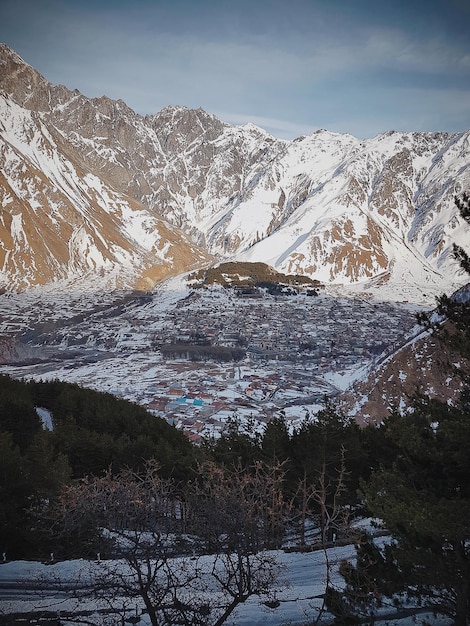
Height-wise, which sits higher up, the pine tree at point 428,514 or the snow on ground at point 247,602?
the pine tree at point 428,514

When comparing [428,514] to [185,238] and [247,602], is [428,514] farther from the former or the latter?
[185,238]

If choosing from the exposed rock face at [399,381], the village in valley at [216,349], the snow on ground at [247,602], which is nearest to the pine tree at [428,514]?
the snow on ground at [247,602]

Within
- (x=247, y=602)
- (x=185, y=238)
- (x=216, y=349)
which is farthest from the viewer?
(x=185, y=238)

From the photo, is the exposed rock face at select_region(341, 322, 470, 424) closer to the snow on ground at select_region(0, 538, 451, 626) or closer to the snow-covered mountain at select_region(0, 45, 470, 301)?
the snow on ground at select_region(0, 538, 451, 626)

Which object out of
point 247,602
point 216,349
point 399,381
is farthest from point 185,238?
point 247,602

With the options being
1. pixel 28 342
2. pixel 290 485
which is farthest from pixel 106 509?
pixel 28 342

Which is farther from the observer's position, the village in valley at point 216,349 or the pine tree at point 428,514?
the village in valley at point 216,349

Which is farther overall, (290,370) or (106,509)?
(290,370)

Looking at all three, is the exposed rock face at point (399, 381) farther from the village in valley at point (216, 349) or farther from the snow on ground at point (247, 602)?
the snow on ground at point (247, 602)

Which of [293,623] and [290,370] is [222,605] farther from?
[290,370]
